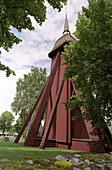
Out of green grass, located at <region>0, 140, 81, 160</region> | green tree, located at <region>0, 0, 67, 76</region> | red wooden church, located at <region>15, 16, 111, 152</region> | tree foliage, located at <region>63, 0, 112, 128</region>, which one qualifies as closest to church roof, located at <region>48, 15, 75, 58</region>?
red wooden church, located at <region>15, 16, 111, 152</region>

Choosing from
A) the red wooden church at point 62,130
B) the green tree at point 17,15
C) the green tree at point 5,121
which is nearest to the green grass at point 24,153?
the red wooden church at point 62,130

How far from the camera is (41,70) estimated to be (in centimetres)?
2630

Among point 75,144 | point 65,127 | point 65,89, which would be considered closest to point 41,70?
point 65,89

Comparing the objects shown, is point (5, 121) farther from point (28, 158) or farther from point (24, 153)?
point (28, 158)

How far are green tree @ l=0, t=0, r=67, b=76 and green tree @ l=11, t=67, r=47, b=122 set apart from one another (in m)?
17.7

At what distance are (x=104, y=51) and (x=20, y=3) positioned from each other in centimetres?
475

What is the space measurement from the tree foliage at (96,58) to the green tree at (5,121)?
51250 millimetres

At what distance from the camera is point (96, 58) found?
6.87m

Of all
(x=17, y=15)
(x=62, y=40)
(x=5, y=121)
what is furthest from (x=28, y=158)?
(x=5, y=121)

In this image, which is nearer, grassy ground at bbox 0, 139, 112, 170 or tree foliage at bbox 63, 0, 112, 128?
grassy ground at bbox 0, 139, 112, 170

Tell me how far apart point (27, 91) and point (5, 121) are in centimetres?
3563

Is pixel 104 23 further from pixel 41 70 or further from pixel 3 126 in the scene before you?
→ pixel 3 126

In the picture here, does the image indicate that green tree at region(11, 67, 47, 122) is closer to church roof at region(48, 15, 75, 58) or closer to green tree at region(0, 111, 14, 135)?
church roof at region(48, 15, 75, 58)

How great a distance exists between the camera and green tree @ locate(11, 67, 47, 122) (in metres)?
23.2
